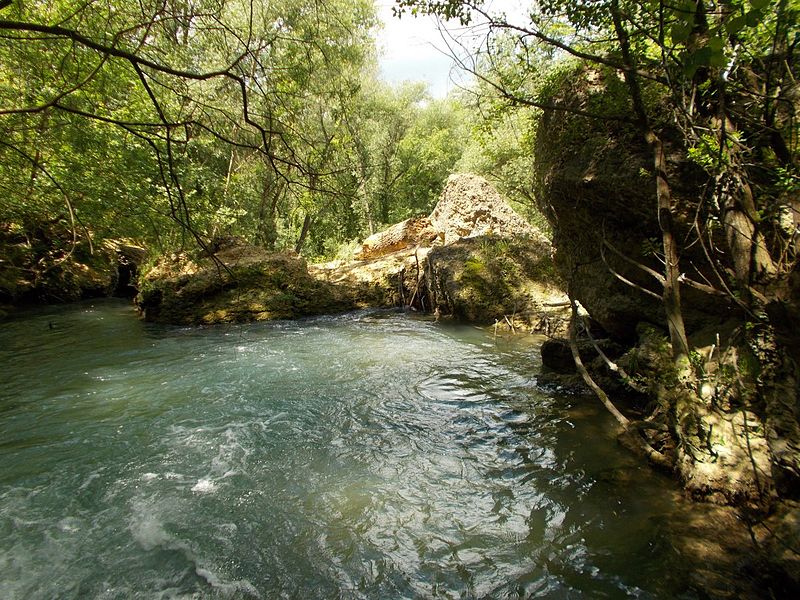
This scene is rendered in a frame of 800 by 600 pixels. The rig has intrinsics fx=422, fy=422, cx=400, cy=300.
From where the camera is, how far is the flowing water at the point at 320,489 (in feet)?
9.92

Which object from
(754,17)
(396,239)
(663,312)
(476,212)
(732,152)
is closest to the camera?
(754,17)

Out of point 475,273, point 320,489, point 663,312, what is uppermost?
point 475,273

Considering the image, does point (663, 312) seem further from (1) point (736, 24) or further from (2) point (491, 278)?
(2) point (491, 278)

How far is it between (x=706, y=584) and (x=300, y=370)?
6098 mm

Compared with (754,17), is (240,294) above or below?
below

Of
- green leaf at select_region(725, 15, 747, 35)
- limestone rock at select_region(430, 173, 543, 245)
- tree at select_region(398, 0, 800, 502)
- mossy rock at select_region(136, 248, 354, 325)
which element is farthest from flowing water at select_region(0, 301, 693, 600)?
limestone rock at select_region(430, 173, 543, 245)

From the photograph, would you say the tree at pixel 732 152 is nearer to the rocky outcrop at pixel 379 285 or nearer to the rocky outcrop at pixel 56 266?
the rocky outcrop at pixel 379 285

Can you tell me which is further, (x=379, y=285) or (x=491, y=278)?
(x=379, y=285)

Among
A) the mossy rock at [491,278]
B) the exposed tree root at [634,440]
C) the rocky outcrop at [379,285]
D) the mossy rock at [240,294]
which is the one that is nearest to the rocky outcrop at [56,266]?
the mossy rock at [240,294]

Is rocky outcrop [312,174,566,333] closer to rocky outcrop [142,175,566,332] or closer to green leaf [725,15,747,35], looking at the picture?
rocky outcrop [142,175,566,332]

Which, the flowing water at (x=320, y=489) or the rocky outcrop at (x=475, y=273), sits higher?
the rocky outcrop at (x=475, y=273)

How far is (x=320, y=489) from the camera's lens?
13.2ft

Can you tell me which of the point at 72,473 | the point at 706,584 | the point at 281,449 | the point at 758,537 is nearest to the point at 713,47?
the point at 706,584

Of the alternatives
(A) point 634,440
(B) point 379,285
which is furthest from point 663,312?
(B) point 379,285
